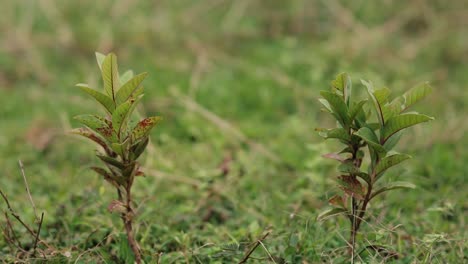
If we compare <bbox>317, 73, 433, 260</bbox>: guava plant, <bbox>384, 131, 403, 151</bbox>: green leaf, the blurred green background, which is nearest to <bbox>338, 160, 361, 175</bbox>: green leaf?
<bbox>317, 73, 433, 260</bbox>: guava plant

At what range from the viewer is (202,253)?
219cm

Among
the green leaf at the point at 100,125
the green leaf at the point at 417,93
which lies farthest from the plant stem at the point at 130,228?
the green leaf at the point at 417,93

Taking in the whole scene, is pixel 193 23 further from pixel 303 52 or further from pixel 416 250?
pixel 416 250

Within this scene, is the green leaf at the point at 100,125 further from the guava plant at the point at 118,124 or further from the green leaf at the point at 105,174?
the green leaf at the point at 105,174

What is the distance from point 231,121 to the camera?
3795 millimetres

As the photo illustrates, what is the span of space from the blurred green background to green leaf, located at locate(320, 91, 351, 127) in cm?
35

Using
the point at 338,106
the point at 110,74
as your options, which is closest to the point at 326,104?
the point at 338,106

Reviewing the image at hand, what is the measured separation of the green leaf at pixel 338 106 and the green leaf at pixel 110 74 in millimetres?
639

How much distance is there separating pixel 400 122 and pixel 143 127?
31.5 inches

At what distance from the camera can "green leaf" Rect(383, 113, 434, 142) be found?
1921mm

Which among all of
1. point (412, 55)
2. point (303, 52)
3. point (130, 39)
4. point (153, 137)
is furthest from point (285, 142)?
point (130, 39)

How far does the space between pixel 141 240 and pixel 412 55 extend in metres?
A: 2.89

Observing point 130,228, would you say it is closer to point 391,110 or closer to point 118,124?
point 118,124

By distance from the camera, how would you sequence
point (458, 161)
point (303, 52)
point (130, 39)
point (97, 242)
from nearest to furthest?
point (97, 242) < point (458, 161) < point (303, 52) < point (130, 39)
